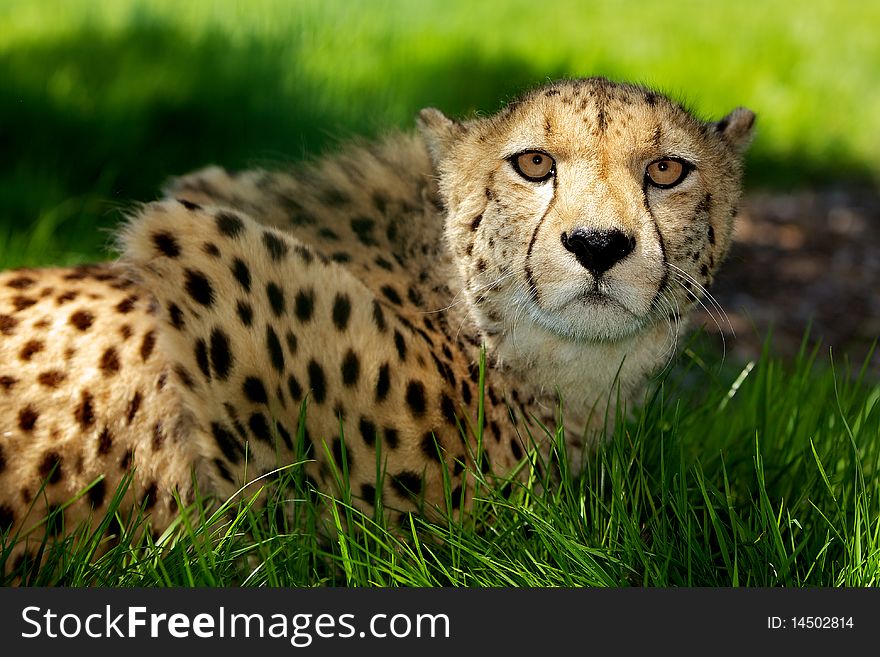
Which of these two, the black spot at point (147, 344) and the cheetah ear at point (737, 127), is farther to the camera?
the cheetah ear at point (737, 127)

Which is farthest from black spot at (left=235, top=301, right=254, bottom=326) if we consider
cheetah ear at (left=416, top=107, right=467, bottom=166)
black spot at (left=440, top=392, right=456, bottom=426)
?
cheetah ear at (left=416, top=107, right=467, bottom=166)

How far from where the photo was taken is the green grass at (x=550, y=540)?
2.28 m

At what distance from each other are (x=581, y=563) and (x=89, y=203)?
A: 315 centimetres

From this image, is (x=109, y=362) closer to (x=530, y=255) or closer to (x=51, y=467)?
(x=51, y=467)

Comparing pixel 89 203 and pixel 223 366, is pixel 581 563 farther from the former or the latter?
pixel 89 203

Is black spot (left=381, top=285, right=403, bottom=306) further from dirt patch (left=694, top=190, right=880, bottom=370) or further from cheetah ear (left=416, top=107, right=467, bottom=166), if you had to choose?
dirt patch (left=694, top=190, right=880, bottom=370)

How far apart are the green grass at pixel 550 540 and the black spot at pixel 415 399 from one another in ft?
0.75

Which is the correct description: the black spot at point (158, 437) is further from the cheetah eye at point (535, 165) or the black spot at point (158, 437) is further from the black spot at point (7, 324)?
the cheetah eye at point (535, 165)

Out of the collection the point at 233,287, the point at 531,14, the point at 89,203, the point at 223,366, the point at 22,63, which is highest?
the point at 531,14

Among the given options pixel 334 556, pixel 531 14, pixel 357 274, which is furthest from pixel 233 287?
pixel 531 14

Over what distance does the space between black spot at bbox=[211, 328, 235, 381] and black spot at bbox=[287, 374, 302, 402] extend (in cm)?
13

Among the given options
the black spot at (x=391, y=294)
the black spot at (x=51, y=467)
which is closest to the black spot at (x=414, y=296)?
the black spot at (x=391, y=294)

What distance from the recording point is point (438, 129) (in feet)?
8.83

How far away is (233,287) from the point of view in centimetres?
250
